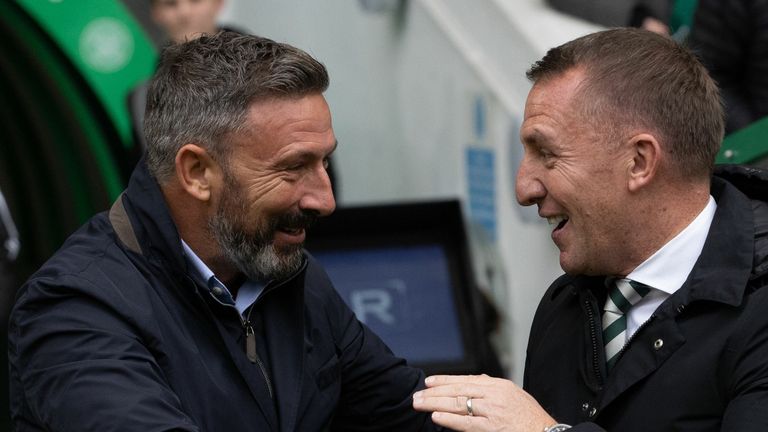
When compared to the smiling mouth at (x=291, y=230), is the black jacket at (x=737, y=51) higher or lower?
higher

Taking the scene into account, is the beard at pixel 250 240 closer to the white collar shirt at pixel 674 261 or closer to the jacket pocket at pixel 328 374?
the jacket pocket at pixel 328 374

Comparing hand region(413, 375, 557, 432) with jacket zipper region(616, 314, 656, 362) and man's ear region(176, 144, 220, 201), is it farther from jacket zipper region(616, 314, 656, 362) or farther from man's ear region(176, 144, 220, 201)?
man's ear region(176, 144, 220, 201)

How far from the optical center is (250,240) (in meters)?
3.29

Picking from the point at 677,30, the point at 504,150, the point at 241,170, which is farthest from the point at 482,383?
the point at 504,150

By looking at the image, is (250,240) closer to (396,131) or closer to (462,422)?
(462,422)

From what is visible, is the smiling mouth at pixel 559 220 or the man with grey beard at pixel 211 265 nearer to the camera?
the man with grey beard at pixel 211 265

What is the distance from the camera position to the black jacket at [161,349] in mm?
2908

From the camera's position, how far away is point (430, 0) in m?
7.09

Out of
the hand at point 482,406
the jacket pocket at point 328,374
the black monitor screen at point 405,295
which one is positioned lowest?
the black monitor screen at point 405,295

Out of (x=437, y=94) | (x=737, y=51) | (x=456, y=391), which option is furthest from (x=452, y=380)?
(x=437, y=94)

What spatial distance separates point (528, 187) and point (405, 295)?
10.2ft

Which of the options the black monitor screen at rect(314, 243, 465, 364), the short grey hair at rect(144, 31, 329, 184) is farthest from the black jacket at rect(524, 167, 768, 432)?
the black monitor screen at rect(314, 243, 465, 364)

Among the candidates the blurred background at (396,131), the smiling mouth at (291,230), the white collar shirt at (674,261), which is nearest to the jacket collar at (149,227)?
the smiling mouth at (291,230)

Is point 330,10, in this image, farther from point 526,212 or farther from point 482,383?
point 482,383
